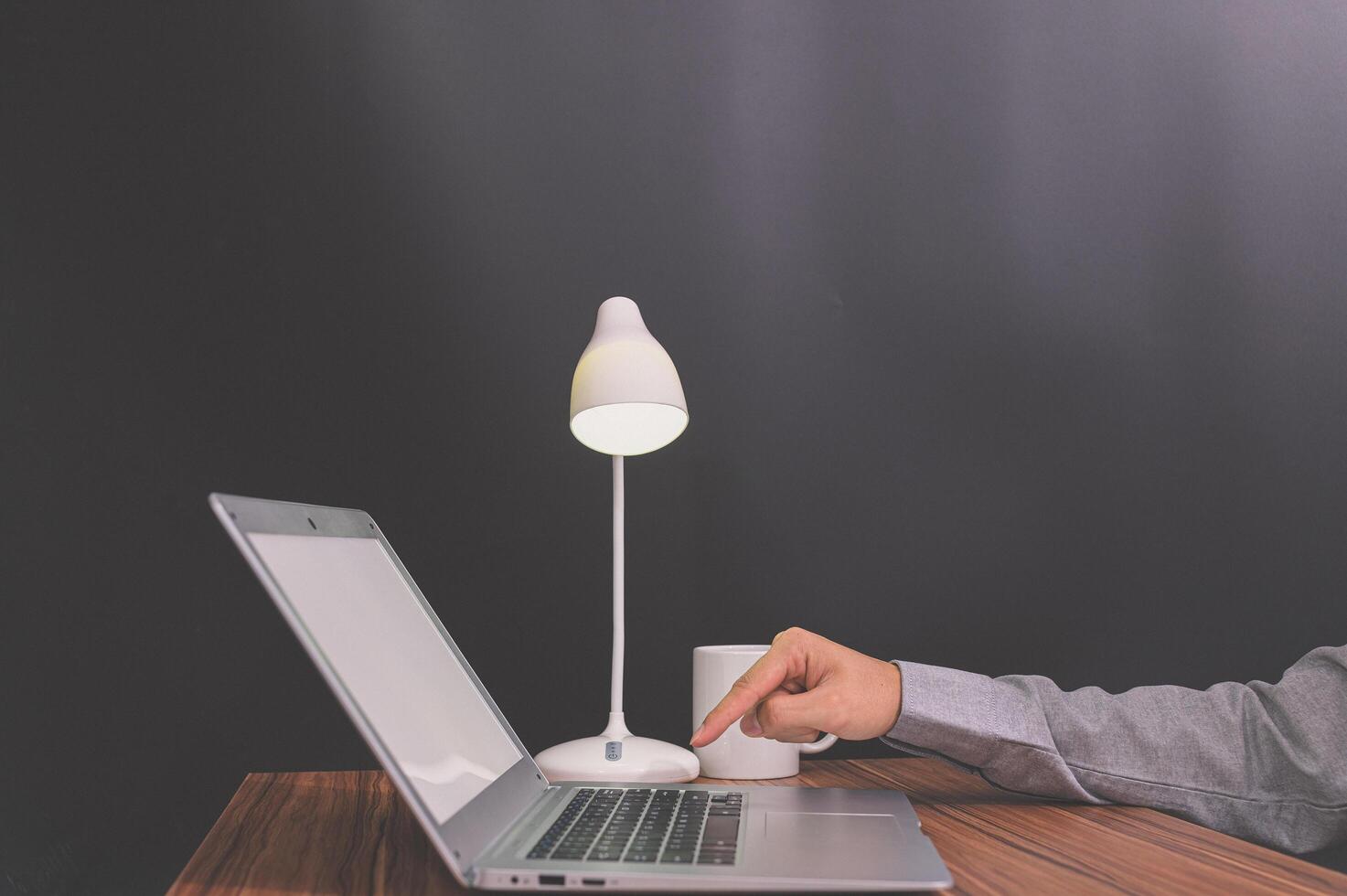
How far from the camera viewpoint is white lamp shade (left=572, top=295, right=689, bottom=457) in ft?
3.27

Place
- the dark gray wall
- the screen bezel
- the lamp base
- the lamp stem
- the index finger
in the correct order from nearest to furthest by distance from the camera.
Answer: the screen bezel
the index finger
the lamp base
the lamp stem
the dark gray wall

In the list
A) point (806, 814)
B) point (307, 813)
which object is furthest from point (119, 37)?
point (806, 814)

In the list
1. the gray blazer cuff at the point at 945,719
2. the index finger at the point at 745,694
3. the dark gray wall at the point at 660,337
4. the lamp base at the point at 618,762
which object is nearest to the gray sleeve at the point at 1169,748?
the gray blazer cuff at the point at 945,719

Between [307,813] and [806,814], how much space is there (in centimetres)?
44

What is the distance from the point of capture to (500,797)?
2.37 ft

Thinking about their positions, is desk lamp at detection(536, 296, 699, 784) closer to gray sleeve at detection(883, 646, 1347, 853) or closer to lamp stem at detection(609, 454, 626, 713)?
lamp stem at detection(609, 454, 626, 713)

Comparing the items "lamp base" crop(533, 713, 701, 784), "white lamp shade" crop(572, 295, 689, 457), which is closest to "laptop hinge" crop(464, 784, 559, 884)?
"lamp base" crop(533, 713, 701, 784)

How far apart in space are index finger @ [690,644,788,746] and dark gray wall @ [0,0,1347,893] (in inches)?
18.3

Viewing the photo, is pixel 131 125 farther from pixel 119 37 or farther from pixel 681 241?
pixel 681 241

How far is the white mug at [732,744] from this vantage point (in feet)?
3.34

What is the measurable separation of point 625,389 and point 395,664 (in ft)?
1.23

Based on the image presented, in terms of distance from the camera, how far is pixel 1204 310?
1.42m

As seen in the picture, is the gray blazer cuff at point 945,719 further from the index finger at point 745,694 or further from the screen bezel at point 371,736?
the screen bezel at point 371,736

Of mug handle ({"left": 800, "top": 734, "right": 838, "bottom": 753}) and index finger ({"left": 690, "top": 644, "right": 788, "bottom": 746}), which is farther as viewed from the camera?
mug handle ({"left": 800, "top": 734, "right": 838, "bottom": 753})
